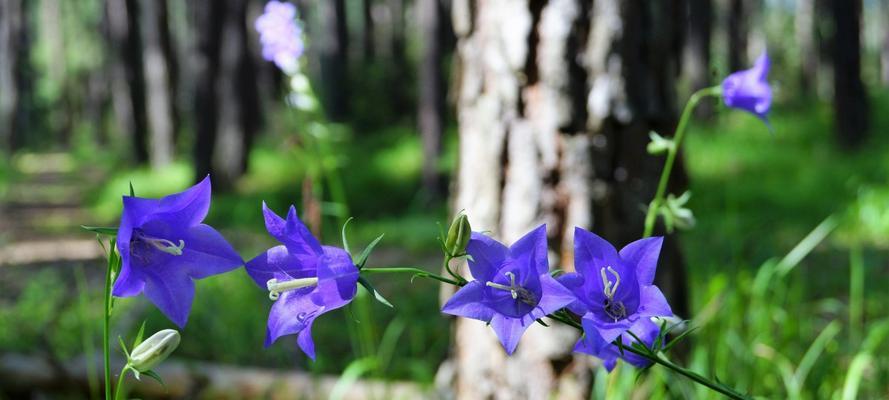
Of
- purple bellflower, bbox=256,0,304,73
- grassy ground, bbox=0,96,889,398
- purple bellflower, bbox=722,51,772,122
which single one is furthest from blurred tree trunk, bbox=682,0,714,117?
purple bellflower, bbox=722,51,772,122

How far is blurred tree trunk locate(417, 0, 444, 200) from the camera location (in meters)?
9.75

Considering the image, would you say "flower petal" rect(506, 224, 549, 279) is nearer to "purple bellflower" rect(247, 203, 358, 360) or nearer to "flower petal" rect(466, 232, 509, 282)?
"flower petal" rect(466, 232, 509, 282)

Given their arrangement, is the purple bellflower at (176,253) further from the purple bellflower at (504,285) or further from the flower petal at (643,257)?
the flower petal at (643,257)

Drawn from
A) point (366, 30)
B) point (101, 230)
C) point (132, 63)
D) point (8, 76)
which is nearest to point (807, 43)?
point (366, 30)

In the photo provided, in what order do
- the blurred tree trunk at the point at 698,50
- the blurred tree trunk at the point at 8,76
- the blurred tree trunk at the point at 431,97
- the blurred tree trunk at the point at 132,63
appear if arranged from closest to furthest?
the blurred tree trunk at the point at 431,97, the blurred tree trunk at the point at 698,50, the blurred tree trunk at the point at 132,63, the blurred tree trunk at the point at 8,76

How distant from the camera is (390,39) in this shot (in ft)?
76.9

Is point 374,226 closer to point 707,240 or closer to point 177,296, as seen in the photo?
point 707,240

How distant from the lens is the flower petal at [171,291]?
27.0 inches

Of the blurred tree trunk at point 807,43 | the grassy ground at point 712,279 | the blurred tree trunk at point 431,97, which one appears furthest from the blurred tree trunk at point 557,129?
the blurred tree trunk at point 807,43

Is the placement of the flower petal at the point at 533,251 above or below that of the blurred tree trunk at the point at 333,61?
above

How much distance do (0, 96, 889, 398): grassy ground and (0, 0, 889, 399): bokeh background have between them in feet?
0.07

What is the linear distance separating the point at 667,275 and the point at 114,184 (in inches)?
462

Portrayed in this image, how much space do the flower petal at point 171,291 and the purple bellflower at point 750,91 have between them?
2.68 feet

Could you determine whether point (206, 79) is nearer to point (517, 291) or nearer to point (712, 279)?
point (712, 279)
